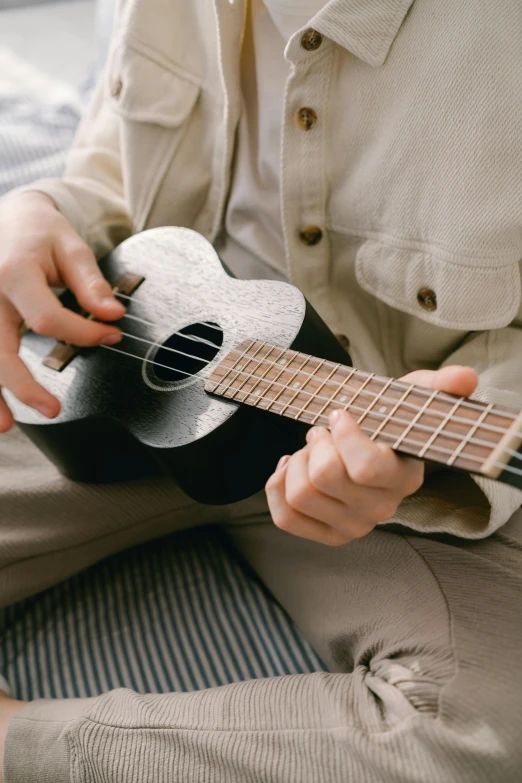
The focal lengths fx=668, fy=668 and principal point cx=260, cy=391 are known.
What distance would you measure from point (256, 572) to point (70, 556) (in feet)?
0.78

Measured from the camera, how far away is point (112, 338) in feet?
2.57

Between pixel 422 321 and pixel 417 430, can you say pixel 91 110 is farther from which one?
pixel 417 430

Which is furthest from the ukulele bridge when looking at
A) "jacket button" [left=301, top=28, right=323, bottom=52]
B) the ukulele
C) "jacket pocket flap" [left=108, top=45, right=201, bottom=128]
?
"jacket button" [left=301, top=28, right=323, bottom=52]

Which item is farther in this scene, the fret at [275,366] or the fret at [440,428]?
the fret at [275,366]

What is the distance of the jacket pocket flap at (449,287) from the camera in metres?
0.67

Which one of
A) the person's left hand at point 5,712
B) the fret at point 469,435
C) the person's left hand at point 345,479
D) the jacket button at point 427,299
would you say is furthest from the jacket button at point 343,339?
the person's left hand at point 5,712

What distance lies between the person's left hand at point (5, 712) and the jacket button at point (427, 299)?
61cm

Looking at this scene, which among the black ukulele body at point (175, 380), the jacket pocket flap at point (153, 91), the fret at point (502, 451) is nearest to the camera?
the fret at point (502, 451)

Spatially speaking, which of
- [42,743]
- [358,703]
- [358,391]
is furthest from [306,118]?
[42,743]

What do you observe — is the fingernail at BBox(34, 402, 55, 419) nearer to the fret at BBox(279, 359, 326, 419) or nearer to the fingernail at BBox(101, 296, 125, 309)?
the fingernail at BBox(101, 296, 125, 309)

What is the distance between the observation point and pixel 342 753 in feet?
1.84

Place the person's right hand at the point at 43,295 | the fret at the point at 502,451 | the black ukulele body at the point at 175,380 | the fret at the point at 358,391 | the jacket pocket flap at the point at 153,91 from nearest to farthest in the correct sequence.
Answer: the fret at the point at 502,451 → the fret at the point at 358,391 → the black ukulele body at the point at 175,380 → the person's right hand at the point at 43,295 → the jacket pocket flap at the point at 153,91

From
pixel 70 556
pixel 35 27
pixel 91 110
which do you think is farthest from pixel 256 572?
pixel 35 27

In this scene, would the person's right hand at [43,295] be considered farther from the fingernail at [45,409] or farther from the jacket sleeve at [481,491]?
the jacket sleeve at [481,491]
